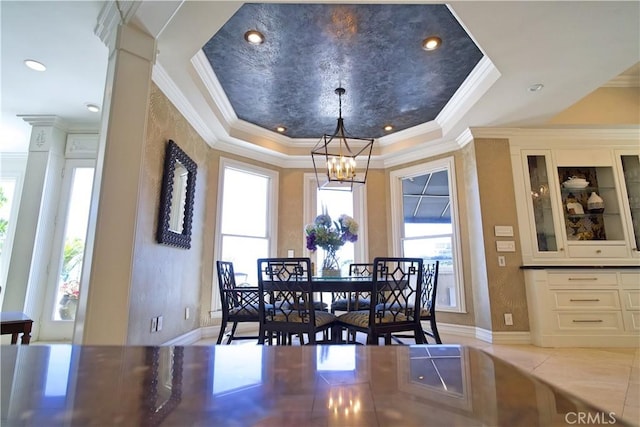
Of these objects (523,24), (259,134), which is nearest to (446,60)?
(523,24)

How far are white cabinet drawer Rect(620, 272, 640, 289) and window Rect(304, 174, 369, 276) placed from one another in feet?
9.76

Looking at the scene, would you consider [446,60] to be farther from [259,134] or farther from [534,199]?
[259,134]

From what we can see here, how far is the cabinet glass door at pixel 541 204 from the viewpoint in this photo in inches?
149

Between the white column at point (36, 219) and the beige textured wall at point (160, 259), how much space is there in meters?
1.74

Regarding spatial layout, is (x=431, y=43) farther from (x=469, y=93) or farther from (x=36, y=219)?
(x=36, y=219)

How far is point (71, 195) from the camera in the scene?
13.0ft

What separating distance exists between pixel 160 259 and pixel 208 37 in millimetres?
2060

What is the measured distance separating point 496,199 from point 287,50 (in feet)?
9.96

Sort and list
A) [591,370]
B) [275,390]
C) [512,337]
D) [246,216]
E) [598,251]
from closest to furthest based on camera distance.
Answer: [275,390] < [591,370] < [512,337] < [598,251] < [246,216]

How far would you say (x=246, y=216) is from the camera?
465cm

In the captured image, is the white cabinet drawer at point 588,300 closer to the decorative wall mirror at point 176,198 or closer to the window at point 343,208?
the window at point 343,208

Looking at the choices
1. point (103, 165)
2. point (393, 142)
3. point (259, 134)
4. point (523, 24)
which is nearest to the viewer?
point (103, 165)

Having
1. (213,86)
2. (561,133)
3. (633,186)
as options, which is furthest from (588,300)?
(213,86)

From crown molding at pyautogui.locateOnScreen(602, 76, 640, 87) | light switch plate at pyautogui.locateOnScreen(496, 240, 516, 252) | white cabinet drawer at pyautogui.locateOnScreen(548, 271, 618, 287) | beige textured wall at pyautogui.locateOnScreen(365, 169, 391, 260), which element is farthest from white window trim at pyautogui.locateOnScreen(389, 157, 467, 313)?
crown molding at pyautogui.locateOnScreen(602, 76, 640, 87)
